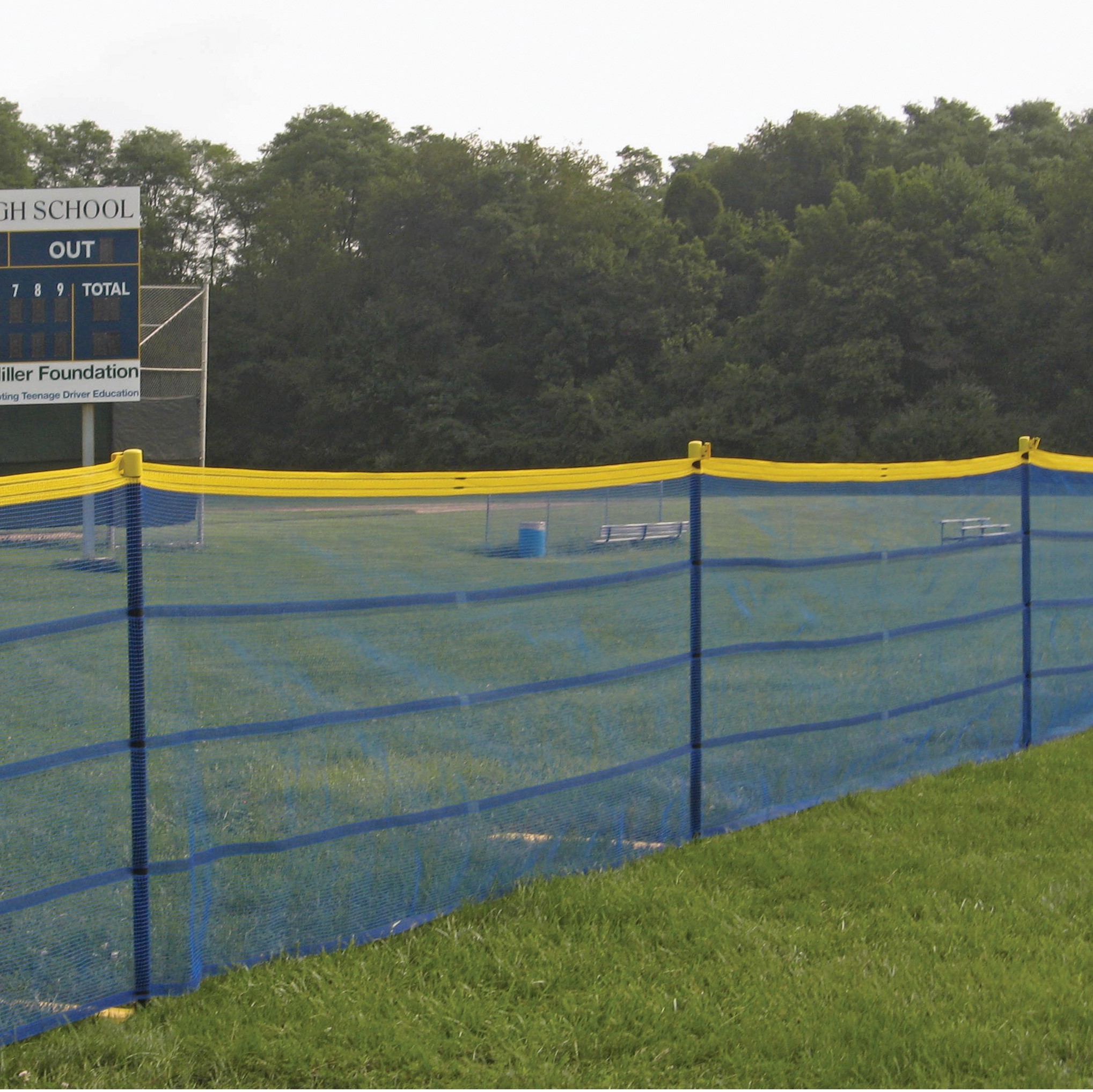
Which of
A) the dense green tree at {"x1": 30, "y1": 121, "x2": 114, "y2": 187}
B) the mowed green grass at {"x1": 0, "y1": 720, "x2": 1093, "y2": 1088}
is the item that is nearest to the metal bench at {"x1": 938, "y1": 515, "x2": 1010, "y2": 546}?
the mowed green grass at {"x1": 0, "y1": 720, "x2": 1093, "y2": 1088}

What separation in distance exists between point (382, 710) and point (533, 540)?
1657 mm

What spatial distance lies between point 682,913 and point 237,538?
6.17 ft

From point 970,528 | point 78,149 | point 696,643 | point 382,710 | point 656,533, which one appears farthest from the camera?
point 78,149

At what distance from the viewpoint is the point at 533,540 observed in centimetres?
558

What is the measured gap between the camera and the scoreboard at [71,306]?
16984 millimetres

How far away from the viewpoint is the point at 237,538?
3.97 meters

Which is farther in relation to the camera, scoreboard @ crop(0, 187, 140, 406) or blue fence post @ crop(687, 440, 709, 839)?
scoreboard @ crop(0, 187, 140, 406)

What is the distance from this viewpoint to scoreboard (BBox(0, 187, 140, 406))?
55.7 ft

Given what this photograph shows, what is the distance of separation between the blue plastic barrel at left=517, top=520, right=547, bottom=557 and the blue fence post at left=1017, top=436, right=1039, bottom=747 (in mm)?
2594

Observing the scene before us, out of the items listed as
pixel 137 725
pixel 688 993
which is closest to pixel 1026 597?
pixel 688 993

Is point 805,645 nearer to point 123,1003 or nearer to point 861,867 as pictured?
point 861,867

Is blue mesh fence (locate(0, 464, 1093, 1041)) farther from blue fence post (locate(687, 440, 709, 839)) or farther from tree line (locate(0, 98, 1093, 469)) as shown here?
tree line (locate(0, 98, 1093, 469))

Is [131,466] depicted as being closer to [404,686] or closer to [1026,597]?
[404,686]

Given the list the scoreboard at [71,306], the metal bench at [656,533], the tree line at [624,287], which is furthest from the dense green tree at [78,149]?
the metal bench at [656,533]
